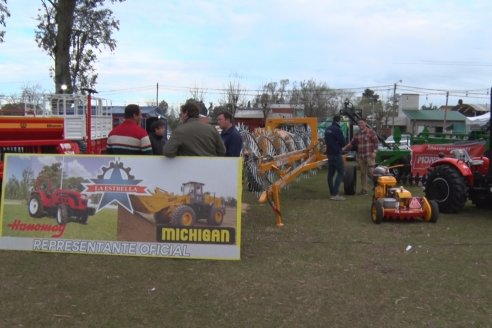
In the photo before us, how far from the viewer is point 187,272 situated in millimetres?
5387

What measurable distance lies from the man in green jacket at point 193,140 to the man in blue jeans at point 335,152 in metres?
5.10

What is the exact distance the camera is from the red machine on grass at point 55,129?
29.9 feet

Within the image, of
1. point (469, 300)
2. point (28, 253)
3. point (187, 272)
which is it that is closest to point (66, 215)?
point (28, 253)

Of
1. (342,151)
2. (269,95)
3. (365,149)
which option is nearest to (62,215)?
(342,151)

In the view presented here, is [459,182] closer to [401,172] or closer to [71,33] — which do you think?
[401,172]

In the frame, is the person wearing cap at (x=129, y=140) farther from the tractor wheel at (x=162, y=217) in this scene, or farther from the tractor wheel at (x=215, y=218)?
the tractor wheel at (x=215, y=218)

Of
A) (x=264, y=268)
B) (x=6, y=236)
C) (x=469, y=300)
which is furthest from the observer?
(x=6, y=236)

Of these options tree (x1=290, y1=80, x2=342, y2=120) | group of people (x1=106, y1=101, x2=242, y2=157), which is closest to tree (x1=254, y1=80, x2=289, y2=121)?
tree (x1=290, y1=80, x2=342, y2=120)

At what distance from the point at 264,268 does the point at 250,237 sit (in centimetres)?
146

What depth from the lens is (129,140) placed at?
6.44 meters

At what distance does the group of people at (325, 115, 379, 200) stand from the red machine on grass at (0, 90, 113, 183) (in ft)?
16.1

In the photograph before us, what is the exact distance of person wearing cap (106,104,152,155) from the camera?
21.1 feet

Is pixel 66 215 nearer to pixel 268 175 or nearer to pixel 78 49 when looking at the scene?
pixel 268 175

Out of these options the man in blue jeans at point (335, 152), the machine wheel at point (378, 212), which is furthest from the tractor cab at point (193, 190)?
the man in blue jeans at point (335, 152)
